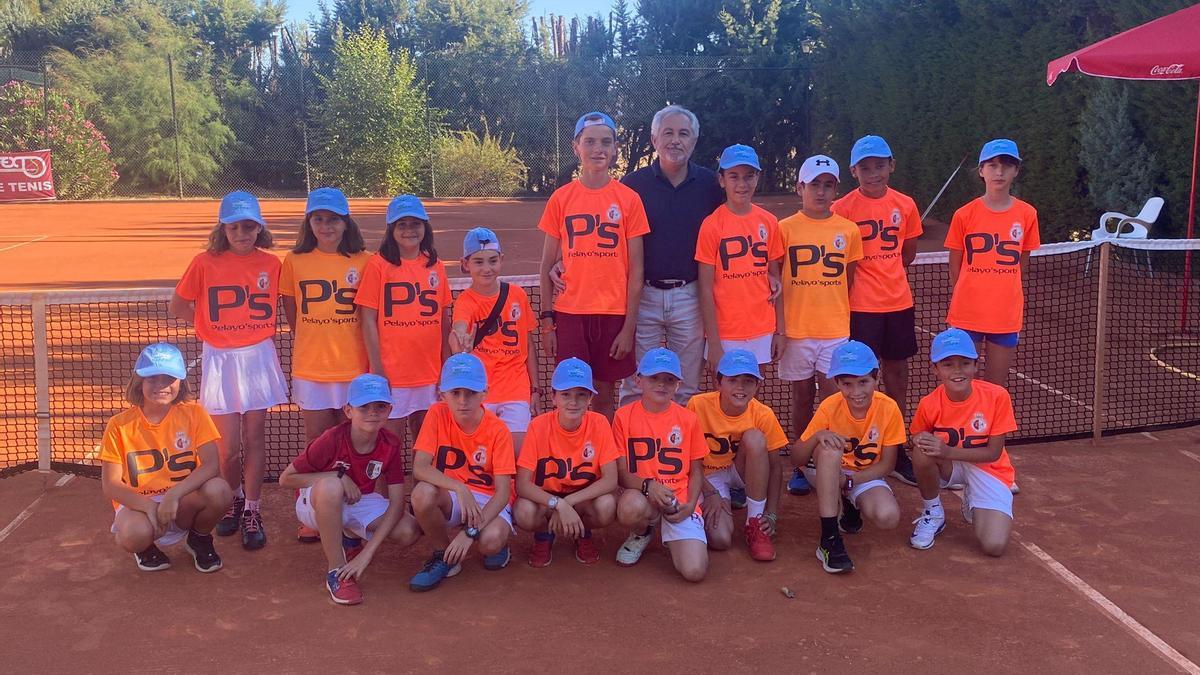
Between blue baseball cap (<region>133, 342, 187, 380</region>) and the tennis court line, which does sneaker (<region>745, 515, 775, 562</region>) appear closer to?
the tennis court line

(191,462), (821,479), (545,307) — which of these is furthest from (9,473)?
(821,479)

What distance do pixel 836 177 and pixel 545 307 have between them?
1678 mm

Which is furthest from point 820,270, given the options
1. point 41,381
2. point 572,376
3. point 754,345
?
point 41,381

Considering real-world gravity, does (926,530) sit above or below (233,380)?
below

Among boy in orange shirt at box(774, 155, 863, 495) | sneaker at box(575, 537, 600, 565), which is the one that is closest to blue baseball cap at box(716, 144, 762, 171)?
boy in orange shirt at box(774, 155, 863, 495)

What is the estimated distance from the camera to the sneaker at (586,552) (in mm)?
4832

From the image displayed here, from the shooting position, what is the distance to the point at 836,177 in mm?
5359

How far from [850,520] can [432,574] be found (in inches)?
84.3

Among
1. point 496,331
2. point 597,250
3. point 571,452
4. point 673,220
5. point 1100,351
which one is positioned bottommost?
point 571,452

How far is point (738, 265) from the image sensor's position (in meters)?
5.22

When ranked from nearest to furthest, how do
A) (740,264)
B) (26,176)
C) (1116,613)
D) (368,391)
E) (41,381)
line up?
(1116,613) → (368,391) → (740,264) → (41,381) → (26,176)

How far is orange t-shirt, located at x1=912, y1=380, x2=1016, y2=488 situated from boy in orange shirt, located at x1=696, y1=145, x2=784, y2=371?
92cm

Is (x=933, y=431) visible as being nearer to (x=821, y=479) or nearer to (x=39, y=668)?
(x=821, y=479)

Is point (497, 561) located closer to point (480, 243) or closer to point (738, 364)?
point (738, 364)
